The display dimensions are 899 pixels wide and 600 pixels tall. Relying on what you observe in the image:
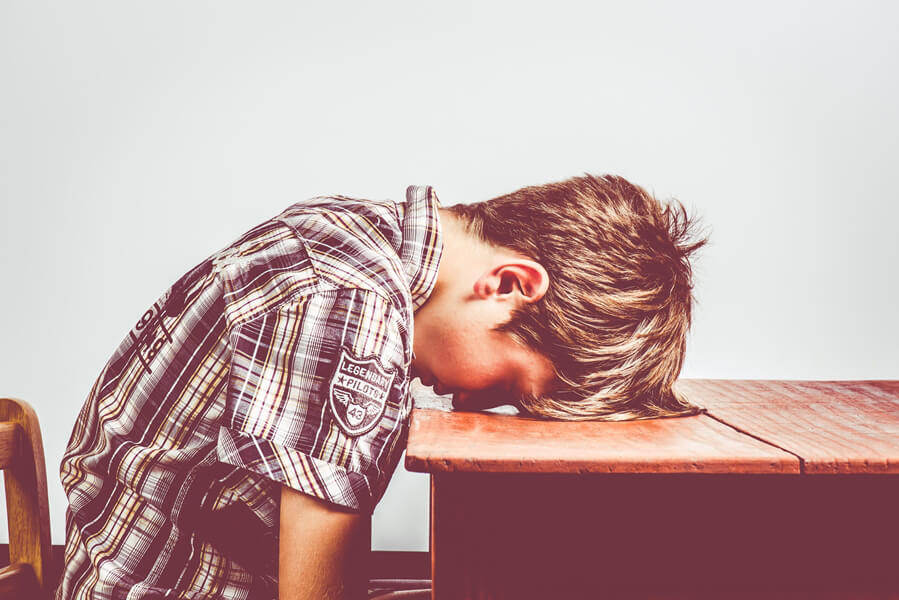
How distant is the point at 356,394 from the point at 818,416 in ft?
1.55

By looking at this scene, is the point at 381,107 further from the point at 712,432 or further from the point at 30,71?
the point at 712,432

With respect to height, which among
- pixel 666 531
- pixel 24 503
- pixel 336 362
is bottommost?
pixel 24 503

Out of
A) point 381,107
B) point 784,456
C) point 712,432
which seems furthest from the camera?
point 381,107

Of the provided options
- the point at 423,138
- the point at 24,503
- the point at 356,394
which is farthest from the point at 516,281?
the point at 423,138

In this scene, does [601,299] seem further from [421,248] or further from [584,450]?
[584,450]

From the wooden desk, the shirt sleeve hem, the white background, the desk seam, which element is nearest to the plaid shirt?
the shirt sleeve hem

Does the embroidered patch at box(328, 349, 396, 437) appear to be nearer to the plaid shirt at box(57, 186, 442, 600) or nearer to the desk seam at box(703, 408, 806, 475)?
the plaid shirt at box(57, 186, 442, 600)

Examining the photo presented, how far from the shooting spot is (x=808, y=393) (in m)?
0.95

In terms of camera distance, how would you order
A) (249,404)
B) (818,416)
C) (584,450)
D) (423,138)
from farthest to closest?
(423,138)
(818,416)
(249,404)
(584,450)

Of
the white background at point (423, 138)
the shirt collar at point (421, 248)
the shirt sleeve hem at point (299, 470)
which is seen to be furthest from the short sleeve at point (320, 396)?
the white background at point (423, 138)

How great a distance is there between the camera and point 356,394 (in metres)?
0.65

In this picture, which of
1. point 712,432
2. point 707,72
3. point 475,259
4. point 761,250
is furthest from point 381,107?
point 712,432

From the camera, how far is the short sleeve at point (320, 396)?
2.07ft

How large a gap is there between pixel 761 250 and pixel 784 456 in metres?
1.58
